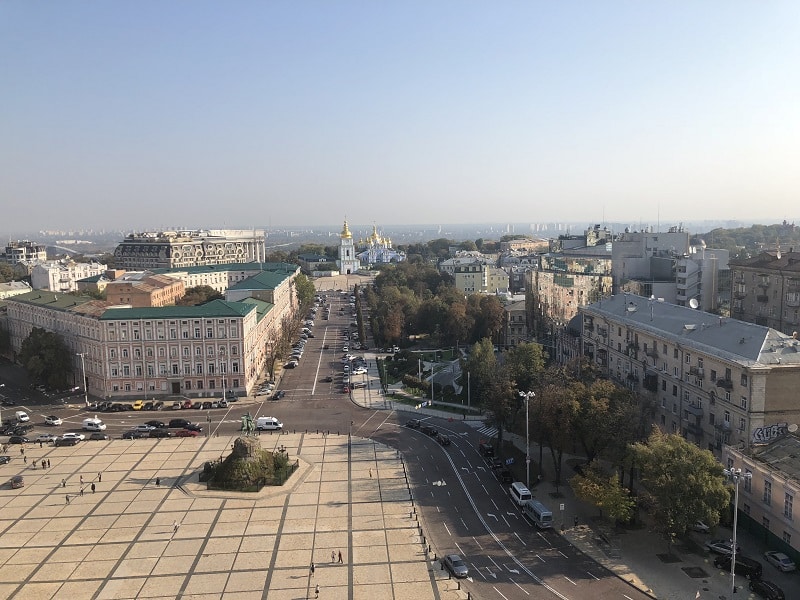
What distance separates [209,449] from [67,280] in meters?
115

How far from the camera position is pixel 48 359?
7562 cm

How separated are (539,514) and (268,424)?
29.9 meters

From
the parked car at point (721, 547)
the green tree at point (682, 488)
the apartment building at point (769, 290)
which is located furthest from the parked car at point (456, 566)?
the apartment building at point (769, 290)

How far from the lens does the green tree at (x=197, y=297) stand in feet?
355

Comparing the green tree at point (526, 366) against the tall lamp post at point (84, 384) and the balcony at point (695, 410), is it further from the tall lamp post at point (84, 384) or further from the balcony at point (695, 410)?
the tall lamp post at point (84, 384)

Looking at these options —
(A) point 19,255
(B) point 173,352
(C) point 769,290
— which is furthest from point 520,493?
(A) point 19,255

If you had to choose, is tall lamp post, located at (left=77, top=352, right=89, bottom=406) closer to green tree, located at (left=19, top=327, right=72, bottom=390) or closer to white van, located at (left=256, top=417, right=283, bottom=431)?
green tree, located at (left=19, top=327, right=72, bottom=390)

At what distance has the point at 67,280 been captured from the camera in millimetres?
151875

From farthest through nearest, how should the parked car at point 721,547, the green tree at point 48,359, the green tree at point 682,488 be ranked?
the green tree at point 48,359 → the parked car at point 721,547 → the green tree at point 682,488

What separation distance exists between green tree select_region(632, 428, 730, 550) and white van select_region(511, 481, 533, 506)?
28.7 feet

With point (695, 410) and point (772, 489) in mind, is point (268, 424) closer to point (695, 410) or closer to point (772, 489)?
point (695, 410)

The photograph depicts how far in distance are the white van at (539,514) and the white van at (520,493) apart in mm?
674

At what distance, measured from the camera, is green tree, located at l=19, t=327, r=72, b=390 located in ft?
248

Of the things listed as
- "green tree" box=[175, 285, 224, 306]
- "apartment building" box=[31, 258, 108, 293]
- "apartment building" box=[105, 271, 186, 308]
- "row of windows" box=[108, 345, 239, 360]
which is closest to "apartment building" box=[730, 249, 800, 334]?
"row of windows" box=[108, 345, 239, 360]
